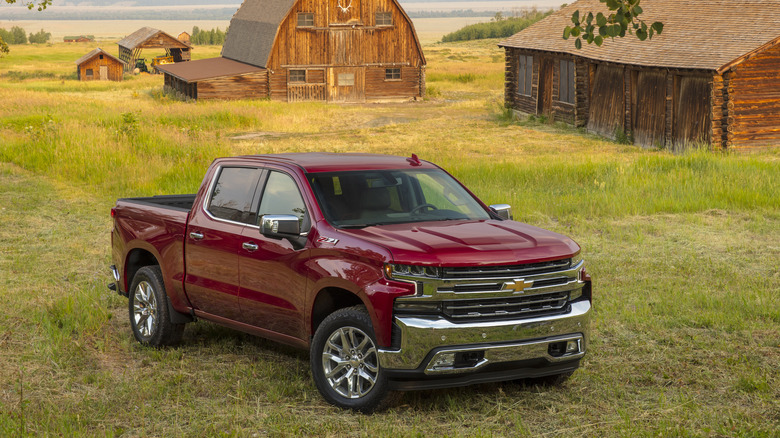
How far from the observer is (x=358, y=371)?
612cm

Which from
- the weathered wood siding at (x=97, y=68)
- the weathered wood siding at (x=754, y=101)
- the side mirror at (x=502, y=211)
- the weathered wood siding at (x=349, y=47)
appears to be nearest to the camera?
the side mirror at (x=502, y=211)

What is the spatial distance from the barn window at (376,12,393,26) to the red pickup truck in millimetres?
45732

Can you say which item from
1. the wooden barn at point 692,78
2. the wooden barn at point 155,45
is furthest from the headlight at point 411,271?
the wooden barn at point 155,45

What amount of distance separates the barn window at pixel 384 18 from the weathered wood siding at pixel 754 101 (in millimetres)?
29212

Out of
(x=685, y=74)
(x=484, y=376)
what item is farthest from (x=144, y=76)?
(x=484, y=376)

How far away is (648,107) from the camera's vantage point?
2870cm

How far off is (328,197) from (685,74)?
71.7ft

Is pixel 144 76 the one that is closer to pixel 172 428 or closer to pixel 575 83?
pixel 575 83

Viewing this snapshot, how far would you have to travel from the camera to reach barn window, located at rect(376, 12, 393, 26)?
172 ft

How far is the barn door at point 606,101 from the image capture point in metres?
31.1

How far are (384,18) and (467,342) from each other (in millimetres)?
48384

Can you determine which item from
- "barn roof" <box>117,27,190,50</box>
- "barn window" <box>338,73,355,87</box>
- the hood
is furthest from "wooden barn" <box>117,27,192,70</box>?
the hood

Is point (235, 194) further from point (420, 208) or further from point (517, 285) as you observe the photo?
point (517, 285)

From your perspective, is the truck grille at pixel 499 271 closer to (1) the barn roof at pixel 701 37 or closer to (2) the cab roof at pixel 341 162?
(2) the cab roof at pixel 341 162
